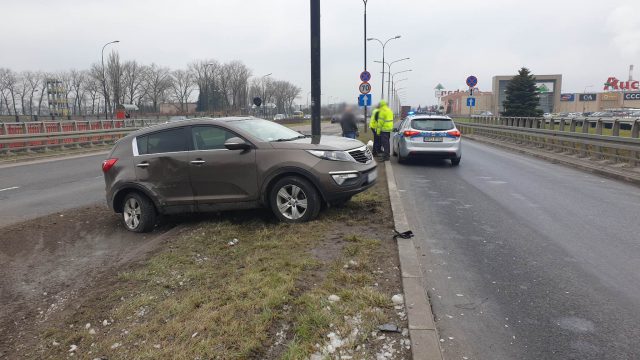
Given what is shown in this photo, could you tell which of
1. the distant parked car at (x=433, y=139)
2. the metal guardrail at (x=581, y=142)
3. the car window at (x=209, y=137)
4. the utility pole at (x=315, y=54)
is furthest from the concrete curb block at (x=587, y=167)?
the car window at (x=209, y=137)

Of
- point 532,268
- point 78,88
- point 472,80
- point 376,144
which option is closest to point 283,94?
point 78,88

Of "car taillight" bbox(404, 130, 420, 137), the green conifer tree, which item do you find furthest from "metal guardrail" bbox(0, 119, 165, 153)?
the green conifer tree

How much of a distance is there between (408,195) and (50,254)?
6.02 metres

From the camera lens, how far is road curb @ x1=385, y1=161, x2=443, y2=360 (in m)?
2.96

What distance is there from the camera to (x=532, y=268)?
4.64 m

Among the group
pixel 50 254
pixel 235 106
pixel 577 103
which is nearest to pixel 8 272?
pixel 50 254

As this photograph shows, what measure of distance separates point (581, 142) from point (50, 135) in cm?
2279

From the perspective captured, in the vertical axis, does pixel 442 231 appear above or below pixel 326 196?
below

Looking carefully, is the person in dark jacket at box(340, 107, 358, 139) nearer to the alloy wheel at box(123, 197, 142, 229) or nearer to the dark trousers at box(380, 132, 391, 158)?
the dark trousers at box(380, 132, 391, 158)

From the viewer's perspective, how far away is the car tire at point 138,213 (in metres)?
6.75

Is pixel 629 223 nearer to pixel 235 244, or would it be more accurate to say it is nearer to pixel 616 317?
pixel 616 317

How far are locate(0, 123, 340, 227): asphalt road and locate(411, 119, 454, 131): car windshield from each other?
28.3 feet

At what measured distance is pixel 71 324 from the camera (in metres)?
3.82

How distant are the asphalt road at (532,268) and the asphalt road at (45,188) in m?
6.83
